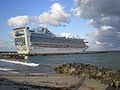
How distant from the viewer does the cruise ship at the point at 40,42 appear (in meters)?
105

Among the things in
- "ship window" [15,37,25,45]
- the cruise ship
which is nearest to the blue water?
the cruise ship

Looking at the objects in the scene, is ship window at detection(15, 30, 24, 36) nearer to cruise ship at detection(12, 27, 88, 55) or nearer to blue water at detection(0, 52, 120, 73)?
cruise ship at detection(12, 27, 88, 55)

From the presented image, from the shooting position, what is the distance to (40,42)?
110 m

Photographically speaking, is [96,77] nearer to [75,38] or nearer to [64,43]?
[64,43]

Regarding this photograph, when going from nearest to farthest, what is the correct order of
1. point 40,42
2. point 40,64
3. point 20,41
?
1. point 40,64
2. point 20,41
3. point 40,42

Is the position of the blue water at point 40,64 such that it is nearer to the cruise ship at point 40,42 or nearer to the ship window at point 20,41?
the cruise ship at point 40,42

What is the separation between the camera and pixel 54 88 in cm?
1680

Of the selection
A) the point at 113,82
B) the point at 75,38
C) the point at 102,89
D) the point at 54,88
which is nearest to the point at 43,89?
the point at 54,88

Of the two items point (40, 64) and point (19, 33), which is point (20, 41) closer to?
point (19, 33)

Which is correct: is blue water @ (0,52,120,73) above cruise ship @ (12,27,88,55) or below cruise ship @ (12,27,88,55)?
below

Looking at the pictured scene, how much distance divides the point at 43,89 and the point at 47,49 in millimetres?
96201

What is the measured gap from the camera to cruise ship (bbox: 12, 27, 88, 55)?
345 feet

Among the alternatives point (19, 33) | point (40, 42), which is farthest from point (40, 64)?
point (19, 33)

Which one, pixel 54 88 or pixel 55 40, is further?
A: pixel 55 40
